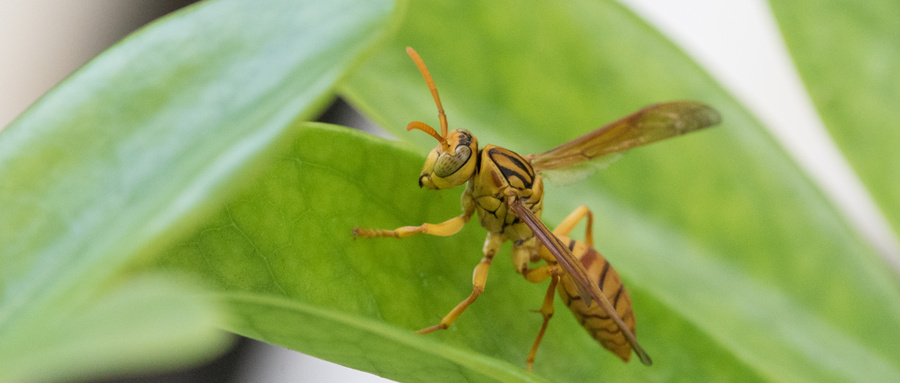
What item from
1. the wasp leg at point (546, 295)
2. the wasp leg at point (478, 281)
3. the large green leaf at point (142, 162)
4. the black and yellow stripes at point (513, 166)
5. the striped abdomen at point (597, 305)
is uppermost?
the large green leaf at point (142, 162)

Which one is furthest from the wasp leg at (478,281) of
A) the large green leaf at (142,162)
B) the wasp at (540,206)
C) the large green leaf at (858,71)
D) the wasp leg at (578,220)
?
the large green leaf at (858,71)

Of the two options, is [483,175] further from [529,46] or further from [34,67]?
[34,67]

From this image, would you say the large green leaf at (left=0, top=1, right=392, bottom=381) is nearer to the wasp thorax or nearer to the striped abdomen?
the wasp thorax

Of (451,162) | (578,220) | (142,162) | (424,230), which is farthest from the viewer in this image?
(578,220)

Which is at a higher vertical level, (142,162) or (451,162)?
(142,162)

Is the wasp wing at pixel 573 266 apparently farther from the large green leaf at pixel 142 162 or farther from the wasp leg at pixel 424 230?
the large green leaf at pixel 142 162

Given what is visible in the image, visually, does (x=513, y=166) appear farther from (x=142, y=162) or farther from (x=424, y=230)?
(x=142, y=162)

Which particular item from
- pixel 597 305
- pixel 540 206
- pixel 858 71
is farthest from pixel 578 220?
pixel 858 71
